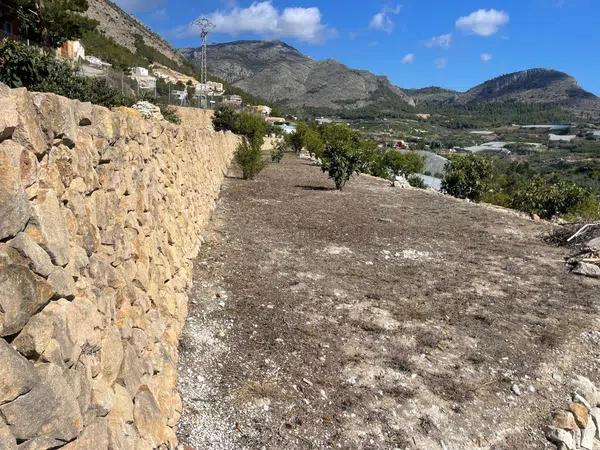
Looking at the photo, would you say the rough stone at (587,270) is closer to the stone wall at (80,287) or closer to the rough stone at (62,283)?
the stone wall at (80,287)

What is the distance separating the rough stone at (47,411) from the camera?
2348mm

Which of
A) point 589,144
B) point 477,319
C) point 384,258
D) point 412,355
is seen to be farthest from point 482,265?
point 589,144

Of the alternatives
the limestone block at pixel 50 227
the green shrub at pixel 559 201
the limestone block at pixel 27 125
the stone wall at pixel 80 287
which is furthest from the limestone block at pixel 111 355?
the green shrub at pixel 559 201

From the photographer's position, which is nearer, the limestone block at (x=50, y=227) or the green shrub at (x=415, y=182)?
the limestone block at (x=50, y=227)

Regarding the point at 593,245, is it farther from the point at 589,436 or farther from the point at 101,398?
the point at 101,398

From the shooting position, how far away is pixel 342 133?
41.2m

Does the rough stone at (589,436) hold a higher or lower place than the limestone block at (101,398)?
lower

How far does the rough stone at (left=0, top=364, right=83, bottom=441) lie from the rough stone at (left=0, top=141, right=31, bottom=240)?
79 cm

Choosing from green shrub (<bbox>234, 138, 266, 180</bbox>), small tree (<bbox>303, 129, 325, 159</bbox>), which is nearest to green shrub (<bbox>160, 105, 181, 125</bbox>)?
green shrub (<bbox>234, 138, 266, 180</bbox>)

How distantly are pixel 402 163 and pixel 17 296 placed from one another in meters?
36.3

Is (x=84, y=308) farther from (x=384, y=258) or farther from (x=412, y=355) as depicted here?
(x=384, y=258)

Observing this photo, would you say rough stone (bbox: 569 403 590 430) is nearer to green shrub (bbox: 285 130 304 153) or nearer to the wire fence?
the wire fence

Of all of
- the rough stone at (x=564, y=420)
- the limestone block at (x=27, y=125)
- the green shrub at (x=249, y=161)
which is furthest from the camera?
the green shrub at (x=249, y=161)

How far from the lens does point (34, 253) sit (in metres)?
2.68
